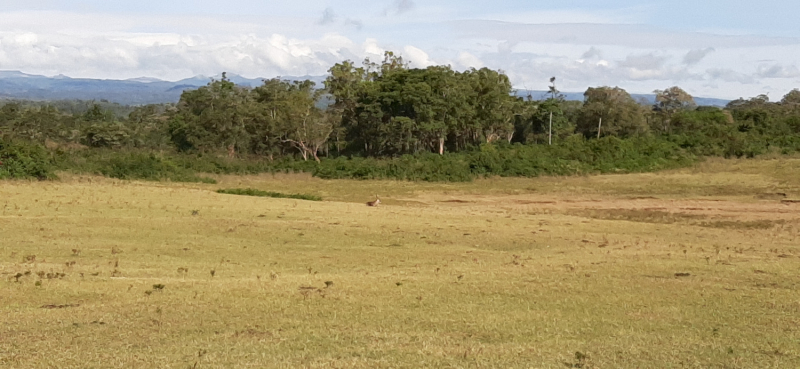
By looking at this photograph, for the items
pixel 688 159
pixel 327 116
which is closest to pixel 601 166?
pixel 688 159

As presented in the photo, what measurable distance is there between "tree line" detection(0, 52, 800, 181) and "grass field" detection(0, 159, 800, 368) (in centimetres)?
2825

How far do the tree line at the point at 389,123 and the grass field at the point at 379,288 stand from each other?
28250mm

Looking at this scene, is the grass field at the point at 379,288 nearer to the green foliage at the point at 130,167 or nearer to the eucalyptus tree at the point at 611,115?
the green foliage at the point at 130,167

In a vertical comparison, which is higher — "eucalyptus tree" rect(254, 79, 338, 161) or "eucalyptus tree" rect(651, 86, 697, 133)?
"eucalyptus tree" rect(651, 86, 697, 133)

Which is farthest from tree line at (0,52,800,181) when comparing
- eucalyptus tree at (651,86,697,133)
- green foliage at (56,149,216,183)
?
eucalyptus tree at (651,86,697,133)

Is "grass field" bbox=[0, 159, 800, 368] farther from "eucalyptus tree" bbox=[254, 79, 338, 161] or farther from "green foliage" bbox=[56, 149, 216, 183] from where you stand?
"eucalyptus tree" bbox=[254, 79, 338, 161]

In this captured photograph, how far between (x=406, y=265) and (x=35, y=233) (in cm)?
821

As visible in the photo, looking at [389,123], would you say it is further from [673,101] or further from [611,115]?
[673,101]

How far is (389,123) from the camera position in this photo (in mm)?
52688

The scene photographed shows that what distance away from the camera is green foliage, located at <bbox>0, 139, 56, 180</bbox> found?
31.1 meters

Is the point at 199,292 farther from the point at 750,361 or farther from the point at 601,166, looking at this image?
the point at 601,166

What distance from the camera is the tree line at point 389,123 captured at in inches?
2028

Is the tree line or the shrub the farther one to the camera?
the tree line

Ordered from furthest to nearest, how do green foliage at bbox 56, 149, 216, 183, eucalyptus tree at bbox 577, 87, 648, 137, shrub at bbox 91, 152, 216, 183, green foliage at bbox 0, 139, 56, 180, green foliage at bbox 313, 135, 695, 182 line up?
eucalyptus tree at bbox 577, 87, 648, 137, green foliage at bbox 313, 135, 695, 182, shrub at bbox 91, 152, 216, 183, green foliage at bbox 56, 149, 216, 183, green foliage at bbox 0, 139, 56, 180
